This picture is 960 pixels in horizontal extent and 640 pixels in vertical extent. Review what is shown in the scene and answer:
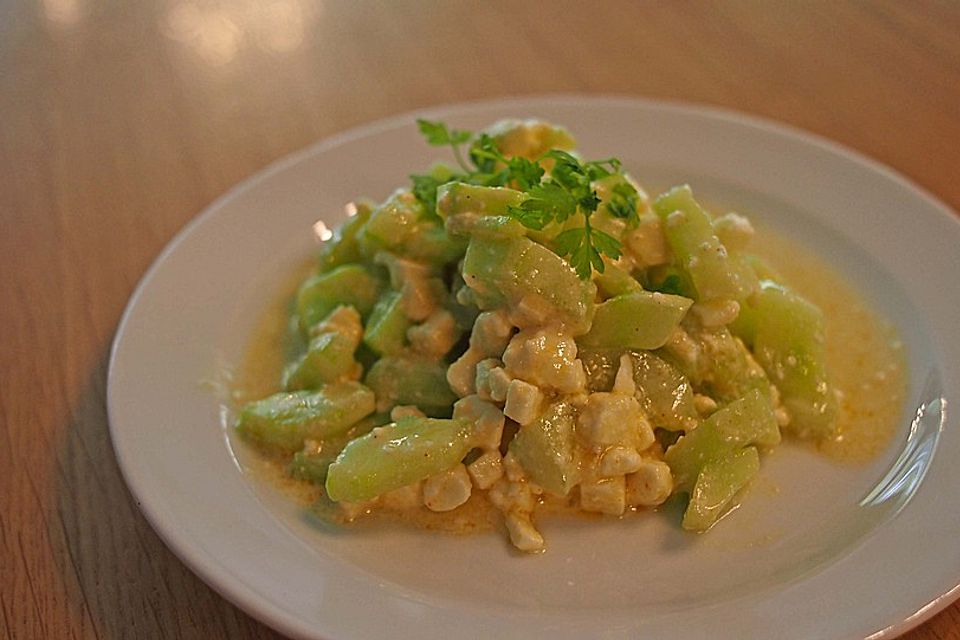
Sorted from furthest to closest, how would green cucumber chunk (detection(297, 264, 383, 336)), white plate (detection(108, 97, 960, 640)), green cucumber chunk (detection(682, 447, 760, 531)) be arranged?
1. green cucumber chunk (detection(297, 264, 383, 336))
2. green cucumber chunk (detection(682, 447, 760, 531))
3. white plate (detection(108, 97, 960, 640))

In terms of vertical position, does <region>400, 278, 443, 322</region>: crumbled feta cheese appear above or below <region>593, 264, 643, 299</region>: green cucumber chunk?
below

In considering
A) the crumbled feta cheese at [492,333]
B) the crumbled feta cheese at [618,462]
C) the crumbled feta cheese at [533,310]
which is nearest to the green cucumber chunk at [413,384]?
the crumbled feta cheese at [492,333]

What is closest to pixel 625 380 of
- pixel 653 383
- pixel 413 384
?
pixel 653 383

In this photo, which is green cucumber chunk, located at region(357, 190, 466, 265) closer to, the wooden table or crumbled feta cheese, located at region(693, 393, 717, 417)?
crumbled feta cheese, located at region(693, 393, 717, 417)

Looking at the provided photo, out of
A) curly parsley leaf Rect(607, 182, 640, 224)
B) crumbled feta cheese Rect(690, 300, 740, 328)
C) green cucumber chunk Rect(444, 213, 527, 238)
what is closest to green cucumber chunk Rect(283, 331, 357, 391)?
green cucumber chunk Rect(444, 213, 527, 238)

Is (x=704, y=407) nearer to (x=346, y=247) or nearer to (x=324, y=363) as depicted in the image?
(x=324, y=363)

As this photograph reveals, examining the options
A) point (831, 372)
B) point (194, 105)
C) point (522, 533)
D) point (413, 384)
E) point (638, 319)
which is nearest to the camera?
point (522, 533)

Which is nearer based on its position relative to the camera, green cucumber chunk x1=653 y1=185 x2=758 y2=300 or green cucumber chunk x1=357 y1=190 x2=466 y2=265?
green cucumber chunk x1=653 y1=185 x2=758 y2=300

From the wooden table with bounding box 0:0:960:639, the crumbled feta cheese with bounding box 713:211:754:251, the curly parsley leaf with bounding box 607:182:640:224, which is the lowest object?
the wooden table with bounding box 0:0:960:639
